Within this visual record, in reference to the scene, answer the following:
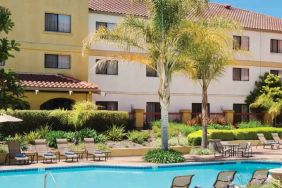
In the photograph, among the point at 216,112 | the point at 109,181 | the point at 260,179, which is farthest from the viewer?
the point at 216,112

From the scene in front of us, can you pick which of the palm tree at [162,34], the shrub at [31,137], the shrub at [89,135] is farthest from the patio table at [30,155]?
the palm tree at [162,34]

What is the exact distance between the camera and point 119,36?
84.2ft

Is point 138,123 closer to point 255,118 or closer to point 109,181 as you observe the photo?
point 255,118

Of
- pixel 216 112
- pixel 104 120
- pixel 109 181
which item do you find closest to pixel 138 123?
pixel 104 120

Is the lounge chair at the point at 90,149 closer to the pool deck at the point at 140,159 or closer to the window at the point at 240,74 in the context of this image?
the pool deck at the point at 140,159

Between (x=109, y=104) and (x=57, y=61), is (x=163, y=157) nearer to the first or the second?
(x=109, y=104)

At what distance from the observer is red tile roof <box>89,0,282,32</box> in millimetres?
38088

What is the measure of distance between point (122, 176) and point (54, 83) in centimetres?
1201

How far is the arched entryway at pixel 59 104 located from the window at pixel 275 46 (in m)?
19.1

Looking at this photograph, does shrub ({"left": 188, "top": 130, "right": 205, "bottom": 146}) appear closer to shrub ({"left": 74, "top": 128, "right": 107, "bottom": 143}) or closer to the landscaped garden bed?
the landscaped garden bed

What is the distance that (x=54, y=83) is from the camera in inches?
1289

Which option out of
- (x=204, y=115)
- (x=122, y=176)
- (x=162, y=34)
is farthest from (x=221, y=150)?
(x=122, y=176)

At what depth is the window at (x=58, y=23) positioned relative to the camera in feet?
116

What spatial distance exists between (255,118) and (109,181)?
23916 millimetres
